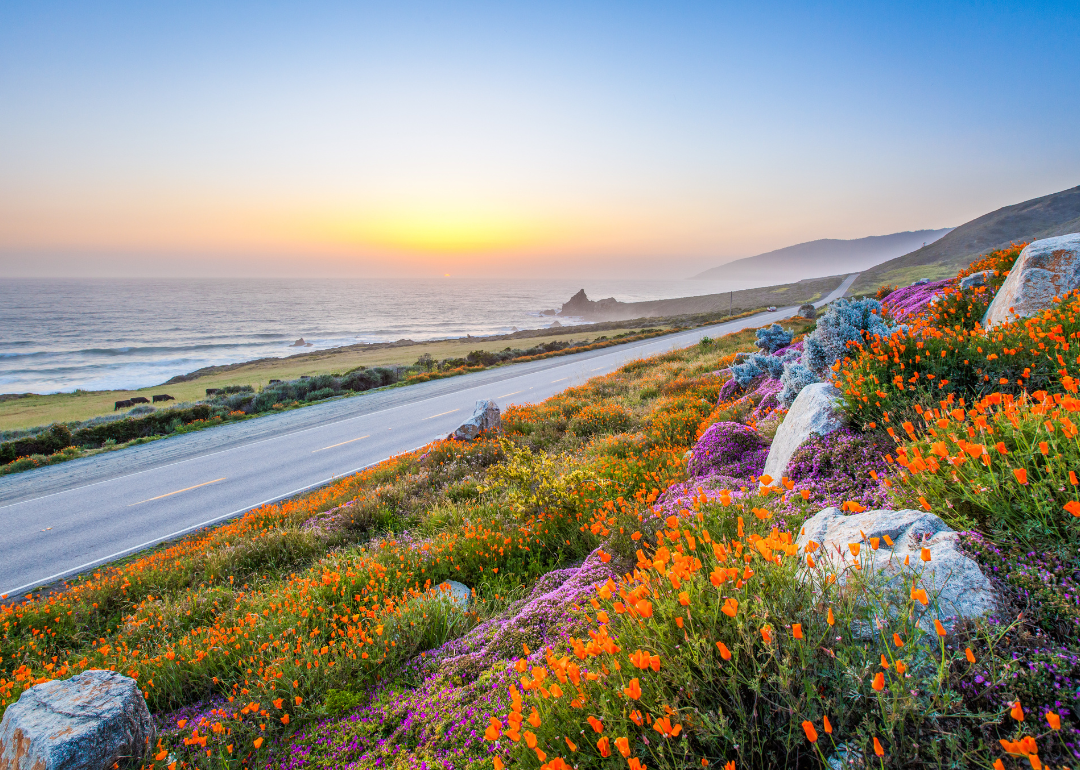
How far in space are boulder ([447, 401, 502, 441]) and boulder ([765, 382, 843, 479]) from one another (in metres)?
8.16

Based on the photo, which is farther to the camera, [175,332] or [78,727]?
[175,332]

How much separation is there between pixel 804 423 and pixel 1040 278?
5.59 meters

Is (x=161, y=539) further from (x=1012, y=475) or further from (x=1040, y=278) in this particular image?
(x=1040, y=278)

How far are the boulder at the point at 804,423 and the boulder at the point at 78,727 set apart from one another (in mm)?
5987

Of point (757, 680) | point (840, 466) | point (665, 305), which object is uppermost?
point (665, 305)

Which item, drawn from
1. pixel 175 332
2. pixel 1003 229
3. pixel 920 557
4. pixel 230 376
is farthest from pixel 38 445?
pixel 1003 229

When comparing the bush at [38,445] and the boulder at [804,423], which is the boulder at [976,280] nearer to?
the boulder at [804,423]

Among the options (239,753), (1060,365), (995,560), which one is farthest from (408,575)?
(1060,365)

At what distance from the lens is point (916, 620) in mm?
1879

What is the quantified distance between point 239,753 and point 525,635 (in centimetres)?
229

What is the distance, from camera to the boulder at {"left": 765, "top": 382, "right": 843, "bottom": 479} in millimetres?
4758

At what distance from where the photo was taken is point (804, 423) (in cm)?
502

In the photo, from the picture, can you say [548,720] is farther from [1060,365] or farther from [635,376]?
[635,376]

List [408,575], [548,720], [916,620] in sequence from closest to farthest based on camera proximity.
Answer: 1. [916,620]
2. [548,720]
3. [408,575]
